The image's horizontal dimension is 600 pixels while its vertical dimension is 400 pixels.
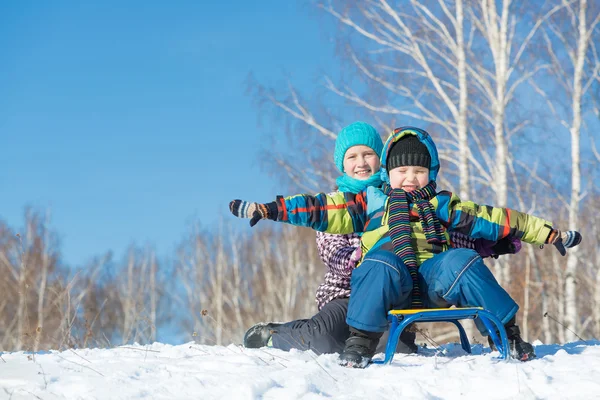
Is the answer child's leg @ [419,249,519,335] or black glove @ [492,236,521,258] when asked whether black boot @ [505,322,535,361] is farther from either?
black glove @ [492,236,521,258]

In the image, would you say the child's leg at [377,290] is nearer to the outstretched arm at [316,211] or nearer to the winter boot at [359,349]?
the winter boot at [359,349]

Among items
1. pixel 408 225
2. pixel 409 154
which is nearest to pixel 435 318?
pixel 408 225

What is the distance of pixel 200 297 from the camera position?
75.9 ft

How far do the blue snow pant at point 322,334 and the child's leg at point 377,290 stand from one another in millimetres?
828

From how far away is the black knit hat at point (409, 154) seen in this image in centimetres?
385

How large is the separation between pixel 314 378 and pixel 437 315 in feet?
2.25

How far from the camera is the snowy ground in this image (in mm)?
2721

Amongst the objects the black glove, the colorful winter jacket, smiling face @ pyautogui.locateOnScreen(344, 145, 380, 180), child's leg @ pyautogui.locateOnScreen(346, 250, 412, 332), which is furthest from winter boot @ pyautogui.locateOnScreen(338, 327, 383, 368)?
smiling face @ pyautogui.locateOnScreen(344, 145, 380, 180)

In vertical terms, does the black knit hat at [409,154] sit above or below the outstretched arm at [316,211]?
above

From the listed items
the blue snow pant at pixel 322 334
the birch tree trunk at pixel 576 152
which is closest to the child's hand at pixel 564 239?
the blue snow pant at pixel 322 334

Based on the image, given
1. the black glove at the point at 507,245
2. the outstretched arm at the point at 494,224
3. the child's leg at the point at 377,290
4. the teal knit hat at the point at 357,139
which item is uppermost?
the teal knit hat at the point at 357,139

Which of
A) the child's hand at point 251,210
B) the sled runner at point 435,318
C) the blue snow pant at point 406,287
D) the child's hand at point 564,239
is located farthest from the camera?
the child's hand at point 564,239

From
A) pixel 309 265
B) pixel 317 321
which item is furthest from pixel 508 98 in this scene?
pixel 309 265

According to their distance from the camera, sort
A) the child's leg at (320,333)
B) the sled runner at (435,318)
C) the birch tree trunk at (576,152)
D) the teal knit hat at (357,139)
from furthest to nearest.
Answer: the birch tree trunk at (576,152) → the teal knit hat at (357,139) → the child's leg at (320,333) → the sled runner at (435,318)
